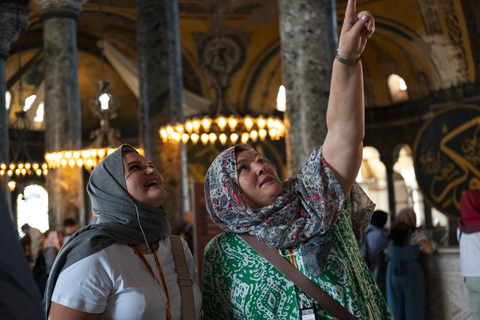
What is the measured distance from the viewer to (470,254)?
503 centimetres

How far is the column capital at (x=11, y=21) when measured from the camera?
40.8ft

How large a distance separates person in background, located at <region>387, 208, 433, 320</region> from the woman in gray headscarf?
13.3 feet

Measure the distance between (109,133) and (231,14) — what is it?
772 centimetres

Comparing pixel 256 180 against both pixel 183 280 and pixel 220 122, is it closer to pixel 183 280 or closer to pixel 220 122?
pixel 183 280

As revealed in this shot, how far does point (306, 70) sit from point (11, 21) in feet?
30.0

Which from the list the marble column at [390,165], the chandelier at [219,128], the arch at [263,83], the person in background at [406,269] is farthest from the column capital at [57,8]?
Result: the marble column at [390,165]

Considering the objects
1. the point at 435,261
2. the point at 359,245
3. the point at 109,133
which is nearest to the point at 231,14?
the point at 109,133

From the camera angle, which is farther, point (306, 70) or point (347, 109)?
point (306, 70)

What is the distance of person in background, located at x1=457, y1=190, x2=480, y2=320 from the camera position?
5000 mm

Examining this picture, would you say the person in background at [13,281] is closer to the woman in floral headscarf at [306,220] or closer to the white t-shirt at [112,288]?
the white t-shirt at [112,288]

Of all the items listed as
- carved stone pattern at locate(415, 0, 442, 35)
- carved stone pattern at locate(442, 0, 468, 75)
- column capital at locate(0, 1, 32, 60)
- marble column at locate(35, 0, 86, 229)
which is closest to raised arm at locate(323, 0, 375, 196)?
marble column at locate(35, 0, 86, 229)

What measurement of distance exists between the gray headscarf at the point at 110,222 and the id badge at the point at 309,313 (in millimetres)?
535

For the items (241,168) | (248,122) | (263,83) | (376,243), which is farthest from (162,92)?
(263,83)

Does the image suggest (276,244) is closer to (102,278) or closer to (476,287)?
(102,278)
